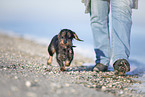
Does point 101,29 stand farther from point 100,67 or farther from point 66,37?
point 66,37

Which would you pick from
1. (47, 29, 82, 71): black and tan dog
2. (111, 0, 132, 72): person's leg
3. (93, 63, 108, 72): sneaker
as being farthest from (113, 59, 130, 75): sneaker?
(47, 29, 82, 71): black and tan dog

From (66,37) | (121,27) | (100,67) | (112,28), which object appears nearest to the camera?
(66,37)

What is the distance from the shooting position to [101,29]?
4.82 meters

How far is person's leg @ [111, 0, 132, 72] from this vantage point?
4371mm

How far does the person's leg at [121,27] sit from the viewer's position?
4.37 metres

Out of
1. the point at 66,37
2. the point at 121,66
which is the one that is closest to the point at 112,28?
the point at 121,66

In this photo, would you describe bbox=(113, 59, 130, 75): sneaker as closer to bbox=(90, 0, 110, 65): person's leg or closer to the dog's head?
bbox=(90, 0, 110, 65): person's leg

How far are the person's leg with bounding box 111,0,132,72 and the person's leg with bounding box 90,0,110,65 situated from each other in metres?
0.30

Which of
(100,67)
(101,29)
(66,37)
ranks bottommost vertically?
(100,67)

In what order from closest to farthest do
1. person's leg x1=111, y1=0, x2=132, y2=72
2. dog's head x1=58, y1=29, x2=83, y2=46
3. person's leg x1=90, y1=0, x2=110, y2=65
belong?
dog's head x1=58, y1=29, x2=83, y2=46, person's leg x1=111, y1=0, x2=132, y2=72, person's leg x1=90, y1=0, x2=110, y2=65

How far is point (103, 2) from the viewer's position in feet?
15.5

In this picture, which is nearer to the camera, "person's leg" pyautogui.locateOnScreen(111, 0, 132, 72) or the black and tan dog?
the black and tan dog

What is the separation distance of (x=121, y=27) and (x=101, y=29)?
528 mm

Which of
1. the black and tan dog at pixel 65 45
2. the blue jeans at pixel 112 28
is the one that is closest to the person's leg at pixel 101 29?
the blue jeans at pixel 112 28
